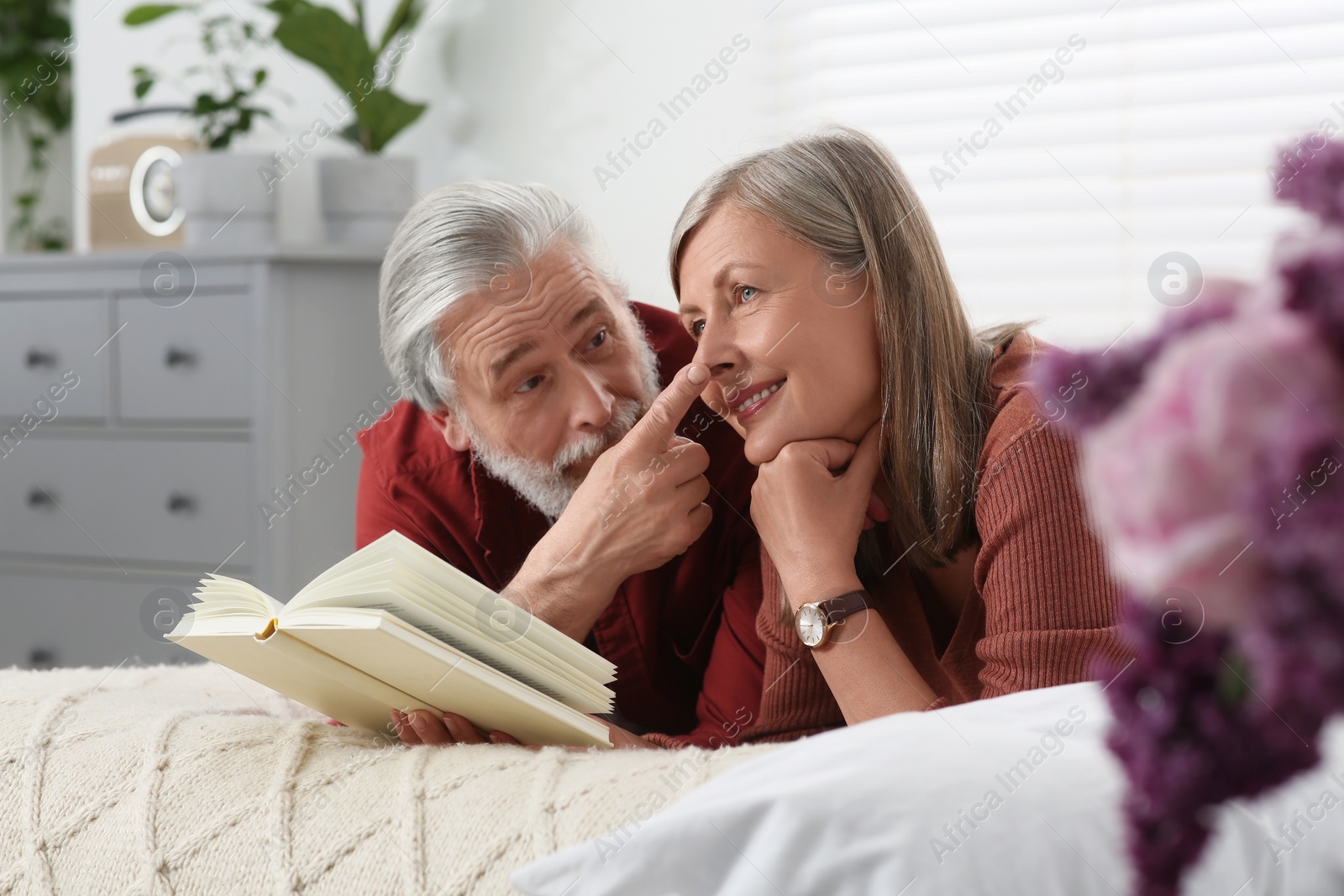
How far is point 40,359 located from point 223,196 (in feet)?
1.85

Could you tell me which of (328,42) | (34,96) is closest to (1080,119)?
(328,42)

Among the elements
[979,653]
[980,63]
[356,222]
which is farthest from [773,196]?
[356,222]

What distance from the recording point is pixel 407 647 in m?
0.81

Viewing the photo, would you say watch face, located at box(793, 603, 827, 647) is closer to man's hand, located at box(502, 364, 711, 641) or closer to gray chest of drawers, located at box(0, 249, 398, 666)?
man's hand, located at box(502, 364, 711, 641)

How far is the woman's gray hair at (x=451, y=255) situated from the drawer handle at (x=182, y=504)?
122 centimetres

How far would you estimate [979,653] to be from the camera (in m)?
1.02

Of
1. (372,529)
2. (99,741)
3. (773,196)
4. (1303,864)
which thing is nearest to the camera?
(1303,864)

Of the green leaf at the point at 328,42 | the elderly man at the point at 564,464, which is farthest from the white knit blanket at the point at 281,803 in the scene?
the green leaf at the point at 328,42

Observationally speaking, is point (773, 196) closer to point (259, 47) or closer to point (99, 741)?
point (99, 741)

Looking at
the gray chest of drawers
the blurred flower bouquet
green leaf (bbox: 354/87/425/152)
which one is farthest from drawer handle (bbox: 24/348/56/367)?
the blurred flower bouquet

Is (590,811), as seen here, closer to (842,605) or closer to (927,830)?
(927,830)

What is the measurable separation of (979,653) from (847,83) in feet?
5.42

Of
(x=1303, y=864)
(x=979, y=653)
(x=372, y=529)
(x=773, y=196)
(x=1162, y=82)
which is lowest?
(x=372, y=529)

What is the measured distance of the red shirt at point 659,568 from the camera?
1.32m
